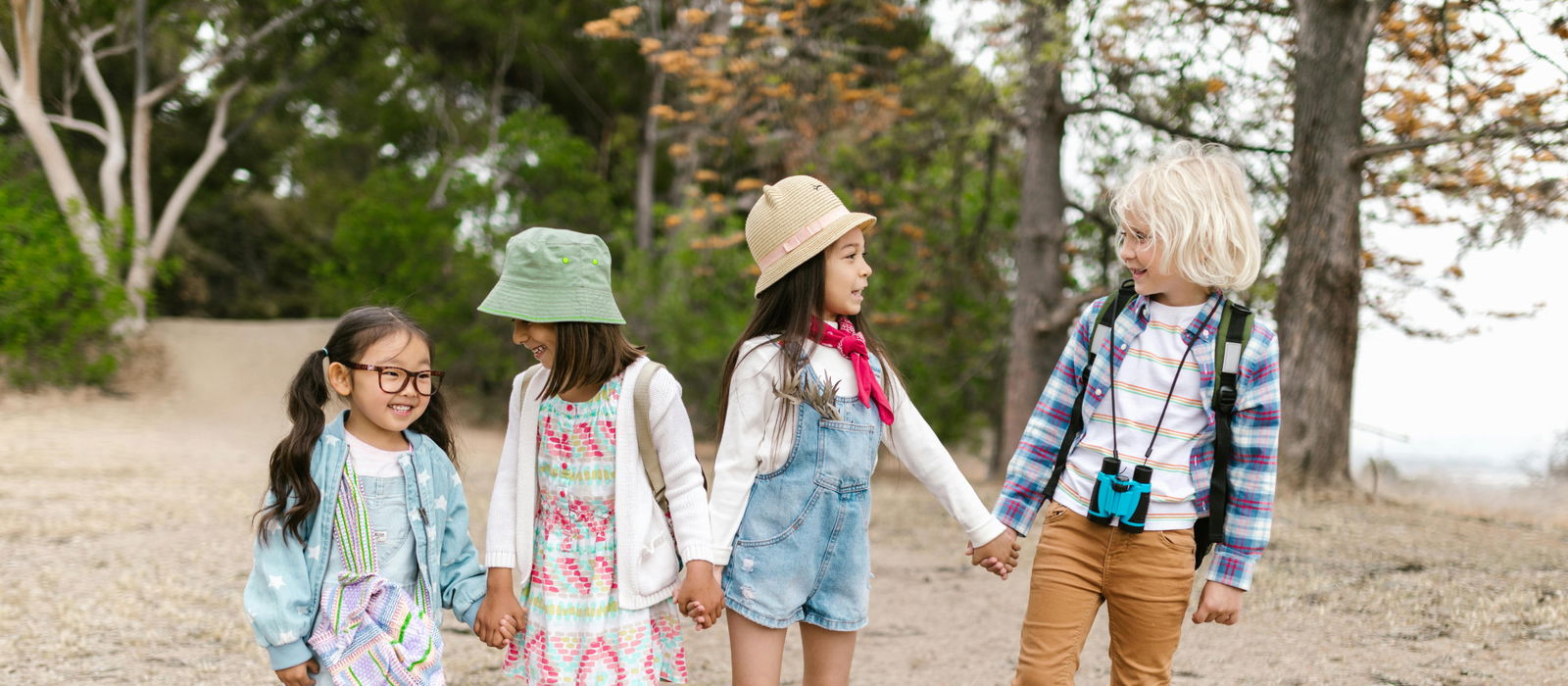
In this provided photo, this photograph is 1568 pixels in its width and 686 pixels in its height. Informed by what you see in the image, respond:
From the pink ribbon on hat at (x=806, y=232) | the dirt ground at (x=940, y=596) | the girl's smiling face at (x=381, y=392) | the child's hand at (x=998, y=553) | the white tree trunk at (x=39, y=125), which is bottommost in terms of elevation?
the dirt ground at (x=940, y=596)

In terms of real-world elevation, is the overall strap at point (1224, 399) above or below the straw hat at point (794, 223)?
below

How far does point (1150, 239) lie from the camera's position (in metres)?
2.55

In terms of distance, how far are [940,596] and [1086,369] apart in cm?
340

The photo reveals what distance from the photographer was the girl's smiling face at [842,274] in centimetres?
265

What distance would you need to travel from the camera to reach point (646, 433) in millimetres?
2582

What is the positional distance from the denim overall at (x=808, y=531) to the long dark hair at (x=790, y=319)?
6 cm

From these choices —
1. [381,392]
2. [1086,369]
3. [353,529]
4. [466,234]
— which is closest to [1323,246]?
[1086,369]

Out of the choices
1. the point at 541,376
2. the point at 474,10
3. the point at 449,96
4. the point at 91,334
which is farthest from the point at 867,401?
the point at 449,96

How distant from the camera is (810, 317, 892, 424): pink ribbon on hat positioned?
8.65 ft

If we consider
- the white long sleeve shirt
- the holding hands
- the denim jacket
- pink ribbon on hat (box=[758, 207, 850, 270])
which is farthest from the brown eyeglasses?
pink ribbon on hat (box=[758, 207, 850, 270])

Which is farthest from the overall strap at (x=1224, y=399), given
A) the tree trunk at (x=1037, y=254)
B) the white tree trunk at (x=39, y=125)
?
the white tree trunk at (x=39, y=125)

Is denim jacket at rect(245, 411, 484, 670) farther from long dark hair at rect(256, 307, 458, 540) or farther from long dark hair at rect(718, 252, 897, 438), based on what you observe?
long dark hair at rect(718, 252, 897, 438)

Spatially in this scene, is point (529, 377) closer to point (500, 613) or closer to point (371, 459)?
point (371, 459)

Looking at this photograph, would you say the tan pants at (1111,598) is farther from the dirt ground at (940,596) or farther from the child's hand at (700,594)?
the dirt ground at (940,596)
